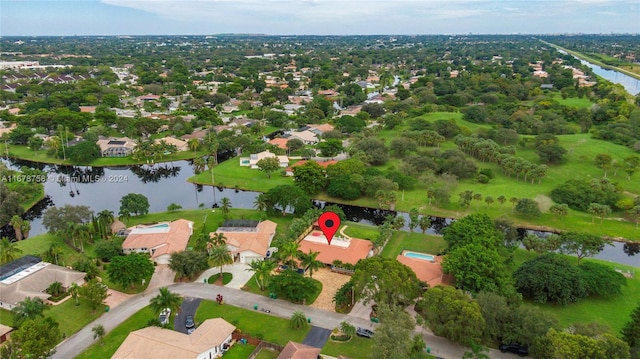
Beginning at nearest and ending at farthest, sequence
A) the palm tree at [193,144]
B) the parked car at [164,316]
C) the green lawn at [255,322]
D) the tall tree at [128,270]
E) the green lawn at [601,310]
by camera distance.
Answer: the green lawn at [255,322], the parked car at [164,316], the green lawn at [601,310], the tall tree at [128,270], the palm tree at [193,144]

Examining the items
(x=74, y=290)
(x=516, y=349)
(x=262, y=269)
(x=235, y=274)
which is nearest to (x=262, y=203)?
(x=235, y=274)

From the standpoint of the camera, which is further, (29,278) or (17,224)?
(17,224)

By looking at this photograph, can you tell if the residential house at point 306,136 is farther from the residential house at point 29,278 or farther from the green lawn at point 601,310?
the green lawn at point 601,310

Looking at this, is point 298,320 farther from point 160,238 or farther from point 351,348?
point 160,238

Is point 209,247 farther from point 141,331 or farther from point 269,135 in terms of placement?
point 269,135

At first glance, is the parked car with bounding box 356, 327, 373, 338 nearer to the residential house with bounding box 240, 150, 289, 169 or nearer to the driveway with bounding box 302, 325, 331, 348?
the driveway with bounding box 302, 325, 331, 348

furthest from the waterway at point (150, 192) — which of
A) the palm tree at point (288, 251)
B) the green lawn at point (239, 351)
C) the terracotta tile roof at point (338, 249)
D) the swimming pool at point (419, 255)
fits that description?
the green lawn at point (239, 351)

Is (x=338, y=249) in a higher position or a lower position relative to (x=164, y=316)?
higher
